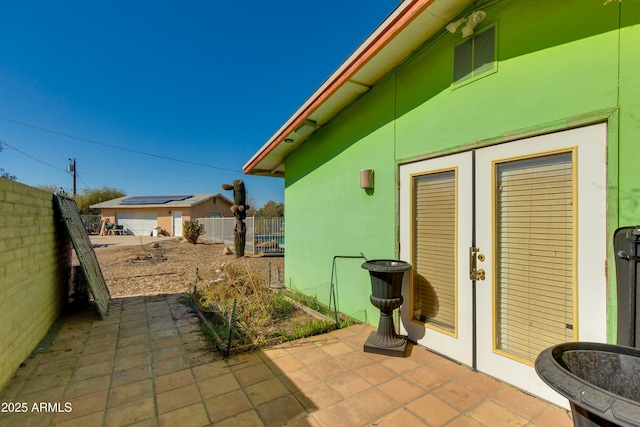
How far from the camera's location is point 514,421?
2.00 metres

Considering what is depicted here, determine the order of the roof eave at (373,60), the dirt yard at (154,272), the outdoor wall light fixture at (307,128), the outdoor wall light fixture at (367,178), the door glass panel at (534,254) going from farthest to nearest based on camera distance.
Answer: the dirt yard at (154,272), the outdoor wall light fixture at (307,128), the outdoor wall light fixture at (367,178), the roof eave at (373,60), the door glass panel at (534,254)

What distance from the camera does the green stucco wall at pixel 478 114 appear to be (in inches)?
74.1

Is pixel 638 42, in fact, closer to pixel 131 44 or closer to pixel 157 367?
pixel 157 367

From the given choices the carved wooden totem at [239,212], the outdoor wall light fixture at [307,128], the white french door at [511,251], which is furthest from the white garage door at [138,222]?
the white french door at [511,251]

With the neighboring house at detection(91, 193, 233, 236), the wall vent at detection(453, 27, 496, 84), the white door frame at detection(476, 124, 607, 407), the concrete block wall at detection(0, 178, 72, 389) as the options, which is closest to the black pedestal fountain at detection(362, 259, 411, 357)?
the white door frame at detection(476, 124, 607, 407)

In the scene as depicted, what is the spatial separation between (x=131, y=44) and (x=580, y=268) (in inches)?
545

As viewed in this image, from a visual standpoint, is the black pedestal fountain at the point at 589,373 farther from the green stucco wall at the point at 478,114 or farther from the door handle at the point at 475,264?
the door handle at the point at 475,264

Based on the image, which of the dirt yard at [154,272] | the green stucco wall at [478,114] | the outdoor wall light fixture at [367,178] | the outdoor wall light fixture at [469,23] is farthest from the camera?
the dirt yard at [154,272]

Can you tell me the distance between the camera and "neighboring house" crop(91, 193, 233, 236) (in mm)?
23391

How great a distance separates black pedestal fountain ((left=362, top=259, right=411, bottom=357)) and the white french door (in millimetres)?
348

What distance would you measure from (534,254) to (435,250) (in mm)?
957

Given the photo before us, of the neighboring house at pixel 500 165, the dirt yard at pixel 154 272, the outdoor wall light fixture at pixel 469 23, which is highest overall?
the outdoor wall light fixture at pixel 469 23

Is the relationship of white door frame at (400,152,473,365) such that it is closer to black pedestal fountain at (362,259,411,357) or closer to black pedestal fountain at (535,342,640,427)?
black pedestal fountain at (362,259,411,357)

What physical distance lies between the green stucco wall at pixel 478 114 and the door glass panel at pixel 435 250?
323mm
